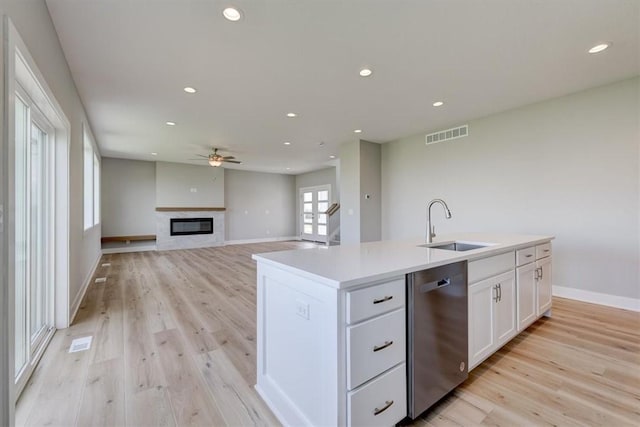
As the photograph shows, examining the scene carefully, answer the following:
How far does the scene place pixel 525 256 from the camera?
8.08ft

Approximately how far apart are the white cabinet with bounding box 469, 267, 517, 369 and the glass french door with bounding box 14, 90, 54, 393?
9.67 feet

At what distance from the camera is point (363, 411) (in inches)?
49.7

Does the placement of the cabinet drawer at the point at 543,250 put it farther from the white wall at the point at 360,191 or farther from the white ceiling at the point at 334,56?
the white wall at the point at 360,191

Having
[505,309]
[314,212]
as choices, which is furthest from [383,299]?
[314,212]

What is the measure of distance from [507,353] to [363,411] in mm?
1673

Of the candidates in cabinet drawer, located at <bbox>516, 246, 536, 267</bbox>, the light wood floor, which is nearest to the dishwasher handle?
the light wood floor

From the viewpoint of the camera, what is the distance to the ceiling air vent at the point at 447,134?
469 cm

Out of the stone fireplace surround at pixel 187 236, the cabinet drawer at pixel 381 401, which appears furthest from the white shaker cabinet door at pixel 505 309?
the stone fireplace surround at pixel 187 236

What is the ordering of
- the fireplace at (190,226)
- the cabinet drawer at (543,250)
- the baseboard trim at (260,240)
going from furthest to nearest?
the baseboard trim at (260,240), the fireplace at (190,226), the cabinet drawer at (543,250)

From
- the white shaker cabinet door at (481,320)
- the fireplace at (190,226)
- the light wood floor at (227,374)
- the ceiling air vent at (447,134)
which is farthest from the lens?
the fireplace at (190,226)

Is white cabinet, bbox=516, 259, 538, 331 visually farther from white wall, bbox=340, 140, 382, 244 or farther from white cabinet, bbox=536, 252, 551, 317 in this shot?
white wall, bbox=340, 140, 382, 244

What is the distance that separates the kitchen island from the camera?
47.9 inches

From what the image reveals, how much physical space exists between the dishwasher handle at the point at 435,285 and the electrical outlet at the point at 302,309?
2.08 feet

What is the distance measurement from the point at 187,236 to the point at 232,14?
7.56 meters
